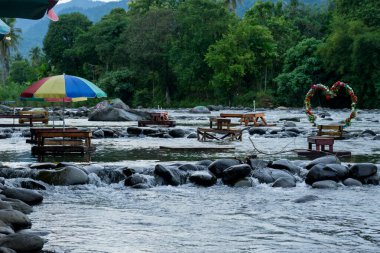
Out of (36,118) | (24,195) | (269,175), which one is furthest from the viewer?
(36,118)

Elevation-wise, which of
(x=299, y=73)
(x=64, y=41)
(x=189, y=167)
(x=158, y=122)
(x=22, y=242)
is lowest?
(x=22, y=242)

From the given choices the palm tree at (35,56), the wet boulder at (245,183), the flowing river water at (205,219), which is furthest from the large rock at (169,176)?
the palm tree at (35,56)

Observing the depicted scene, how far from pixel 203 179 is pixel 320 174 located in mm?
2162

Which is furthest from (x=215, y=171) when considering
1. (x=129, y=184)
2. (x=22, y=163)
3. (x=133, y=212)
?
(x=22, y=163)

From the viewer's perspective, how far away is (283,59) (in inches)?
2469

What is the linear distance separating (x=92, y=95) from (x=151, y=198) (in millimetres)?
5458

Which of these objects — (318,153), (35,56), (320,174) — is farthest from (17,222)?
(35,56)

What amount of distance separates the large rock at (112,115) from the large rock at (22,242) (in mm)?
A: 28398

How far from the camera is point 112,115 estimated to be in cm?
3559

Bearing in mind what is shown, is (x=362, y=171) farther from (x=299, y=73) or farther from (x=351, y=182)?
(x=299, y=73)

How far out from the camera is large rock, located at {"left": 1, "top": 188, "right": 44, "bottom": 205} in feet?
32.7

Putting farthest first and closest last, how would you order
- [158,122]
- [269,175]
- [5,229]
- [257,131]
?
[158,122] → [257,131] → [269,175] → [5,229]

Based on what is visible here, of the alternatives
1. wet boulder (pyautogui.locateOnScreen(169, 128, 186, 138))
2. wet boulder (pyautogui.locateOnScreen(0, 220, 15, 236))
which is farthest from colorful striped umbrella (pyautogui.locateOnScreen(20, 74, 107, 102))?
wet boulder (pyautogui.locateOnScreen(0, 220, 15, 236))

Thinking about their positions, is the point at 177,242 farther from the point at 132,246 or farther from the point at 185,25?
the point at 185,25
